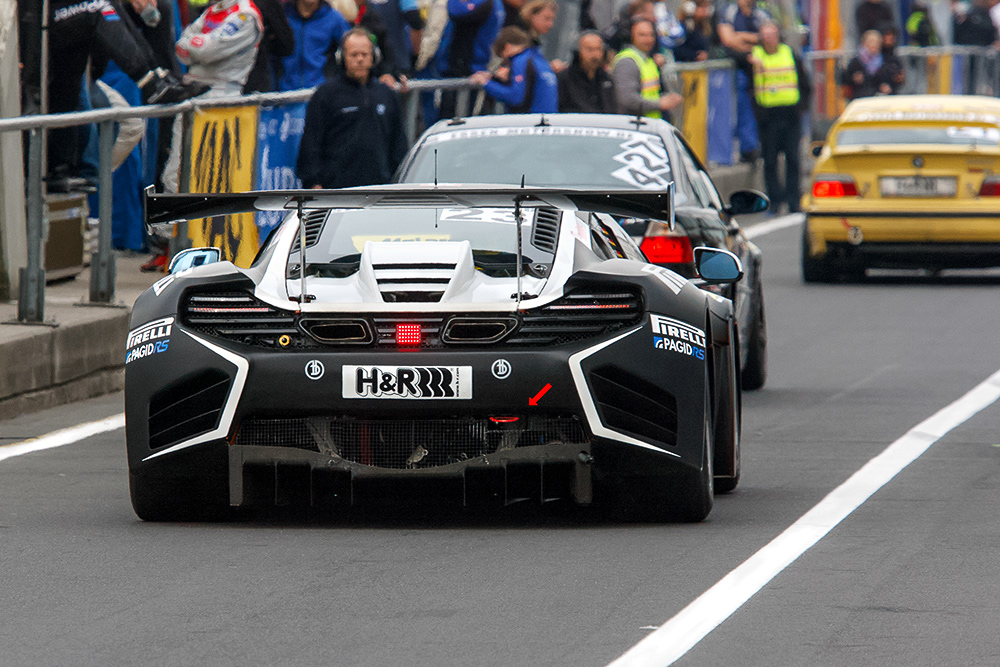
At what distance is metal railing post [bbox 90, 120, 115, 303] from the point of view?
12.9m

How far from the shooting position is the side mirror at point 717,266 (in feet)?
28.9

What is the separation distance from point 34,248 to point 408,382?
499cm

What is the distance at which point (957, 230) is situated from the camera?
19391 millimetres

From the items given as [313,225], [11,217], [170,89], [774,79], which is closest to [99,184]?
[11,217]

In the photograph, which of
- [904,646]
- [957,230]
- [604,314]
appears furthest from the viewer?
[957,230]

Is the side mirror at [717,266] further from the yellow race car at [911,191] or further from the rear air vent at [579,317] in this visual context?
the yellow race car at [911,191]

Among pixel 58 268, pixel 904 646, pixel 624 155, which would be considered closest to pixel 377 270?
pixel 904 646

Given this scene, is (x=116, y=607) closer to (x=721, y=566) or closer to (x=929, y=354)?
(x=721, y=566)

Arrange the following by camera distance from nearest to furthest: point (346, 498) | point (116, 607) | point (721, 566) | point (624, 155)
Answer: point (116, 607) → point (721, 566) → point (346, 498) → point (624, 155)

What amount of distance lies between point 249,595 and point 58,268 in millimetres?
8046

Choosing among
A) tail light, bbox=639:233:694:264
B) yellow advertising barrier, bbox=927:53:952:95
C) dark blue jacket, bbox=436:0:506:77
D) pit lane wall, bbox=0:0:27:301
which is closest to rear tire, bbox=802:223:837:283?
dark blue jacket, bbox=436:0:506:77

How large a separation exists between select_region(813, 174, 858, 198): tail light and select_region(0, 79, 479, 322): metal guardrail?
6.04 m

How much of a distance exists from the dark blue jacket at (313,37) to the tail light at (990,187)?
218 inches

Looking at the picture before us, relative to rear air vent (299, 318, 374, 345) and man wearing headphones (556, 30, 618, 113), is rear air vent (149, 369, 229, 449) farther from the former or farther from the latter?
man wearing headphones (556, 30, 618, 113)
